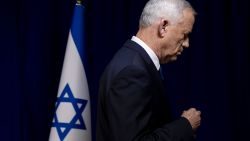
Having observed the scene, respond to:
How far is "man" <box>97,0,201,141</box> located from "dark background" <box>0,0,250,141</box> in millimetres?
1160

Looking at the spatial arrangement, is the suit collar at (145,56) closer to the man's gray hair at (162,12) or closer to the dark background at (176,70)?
the man's gray hair at (162,12)

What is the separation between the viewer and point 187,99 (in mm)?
2572

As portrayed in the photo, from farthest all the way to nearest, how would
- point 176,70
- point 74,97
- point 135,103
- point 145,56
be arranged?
point 176,70
point 74,97
point 145,56
point 135,103

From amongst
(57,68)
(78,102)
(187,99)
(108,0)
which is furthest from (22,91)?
(187,99)

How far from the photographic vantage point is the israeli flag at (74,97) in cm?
213

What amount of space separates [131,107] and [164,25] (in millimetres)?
296

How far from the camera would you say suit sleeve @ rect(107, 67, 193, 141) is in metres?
1.18

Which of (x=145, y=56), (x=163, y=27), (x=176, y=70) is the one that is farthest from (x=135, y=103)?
(x=176, y=70)

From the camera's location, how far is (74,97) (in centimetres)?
215

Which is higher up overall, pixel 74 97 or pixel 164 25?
pixel 164 25

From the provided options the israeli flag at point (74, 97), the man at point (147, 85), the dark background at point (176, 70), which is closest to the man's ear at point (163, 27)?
the man at point (147, 85)

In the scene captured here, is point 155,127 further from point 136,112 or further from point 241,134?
point 241,134

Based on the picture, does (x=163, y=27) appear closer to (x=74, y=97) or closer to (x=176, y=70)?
(x=74, y=97)

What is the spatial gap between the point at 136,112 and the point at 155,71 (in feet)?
0.55
